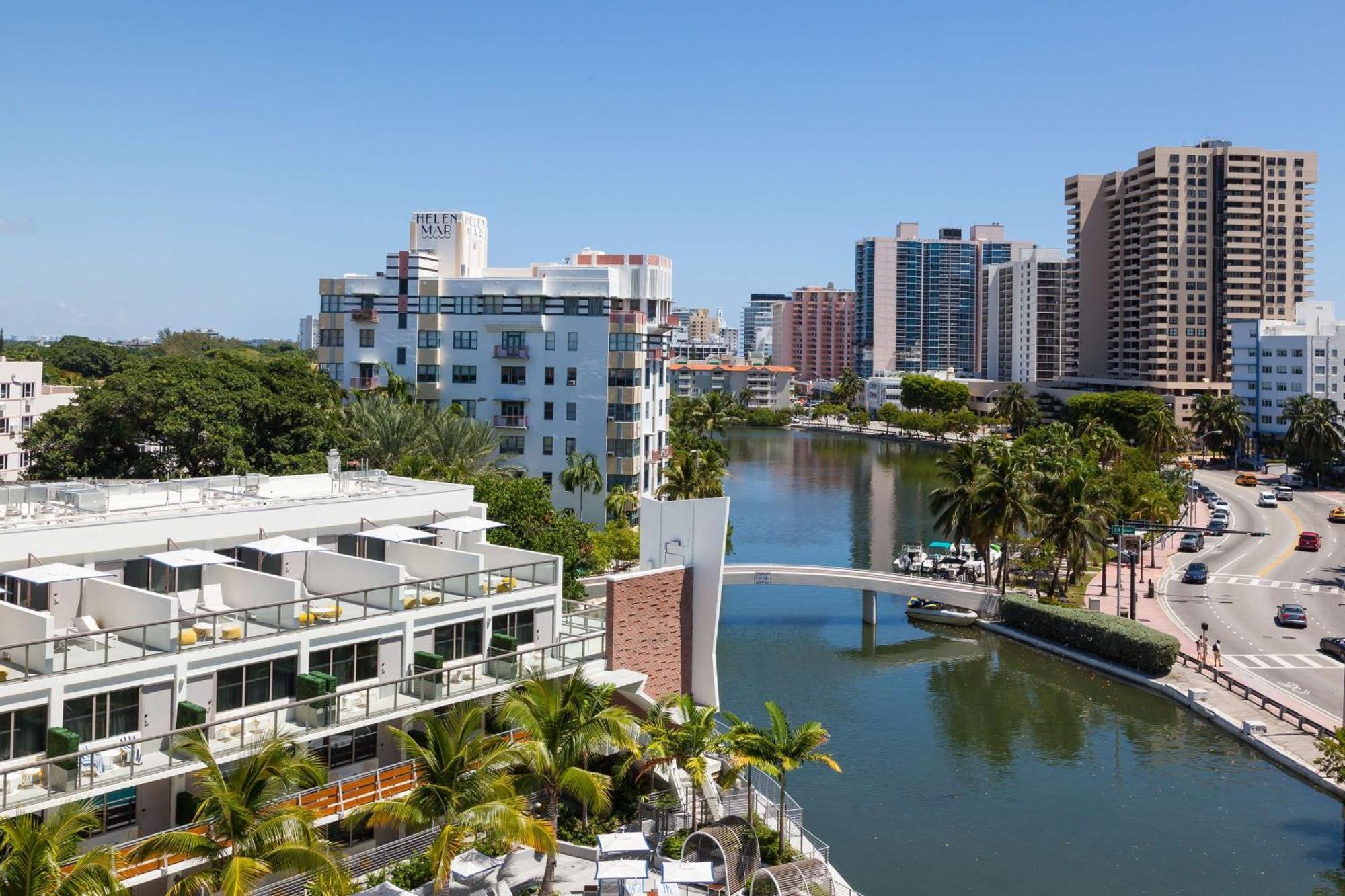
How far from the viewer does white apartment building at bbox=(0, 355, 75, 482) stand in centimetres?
8188

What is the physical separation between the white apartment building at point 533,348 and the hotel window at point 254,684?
47234mm

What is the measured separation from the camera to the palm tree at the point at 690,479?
6719 centimetres

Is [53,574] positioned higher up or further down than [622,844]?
higher up

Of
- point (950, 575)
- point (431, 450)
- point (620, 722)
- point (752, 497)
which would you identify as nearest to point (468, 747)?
point (620, 722)

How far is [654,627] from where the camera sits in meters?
31.0

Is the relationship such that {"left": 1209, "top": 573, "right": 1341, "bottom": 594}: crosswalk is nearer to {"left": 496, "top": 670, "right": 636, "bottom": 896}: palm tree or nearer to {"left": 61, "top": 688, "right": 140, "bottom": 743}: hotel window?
{"left": 496, "top": 670, "right": 636, "bottom": 896}: palm tree

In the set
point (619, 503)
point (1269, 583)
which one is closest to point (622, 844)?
point (619, 503)

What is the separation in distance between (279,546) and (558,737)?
877 cm

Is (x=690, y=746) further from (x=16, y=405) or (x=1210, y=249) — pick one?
(x=1210, y=249)

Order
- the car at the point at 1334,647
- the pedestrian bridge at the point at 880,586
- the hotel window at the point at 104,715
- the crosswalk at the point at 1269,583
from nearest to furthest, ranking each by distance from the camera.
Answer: the hotel window at the point at 104,715 < the car at the point at 1334,647 < the pedestrian bridge at the point at 880,586 < the crosswalk at the point at 1269,583

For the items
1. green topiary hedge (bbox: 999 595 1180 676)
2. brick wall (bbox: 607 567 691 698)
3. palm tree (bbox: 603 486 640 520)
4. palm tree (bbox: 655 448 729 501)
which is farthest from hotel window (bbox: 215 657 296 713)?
palm tree (bbox: 603 486 640 520)

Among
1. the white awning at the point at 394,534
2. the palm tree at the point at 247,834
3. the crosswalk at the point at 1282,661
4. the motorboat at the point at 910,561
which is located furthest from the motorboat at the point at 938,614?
the palm tree at the point at 247,834

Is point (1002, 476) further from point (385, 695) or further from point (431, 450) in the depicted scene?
point (385, 695)

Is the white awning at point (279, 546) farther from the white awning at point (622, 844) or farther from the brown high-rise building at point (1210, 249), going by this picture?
the brown high-rise building at point (1210, 249)
